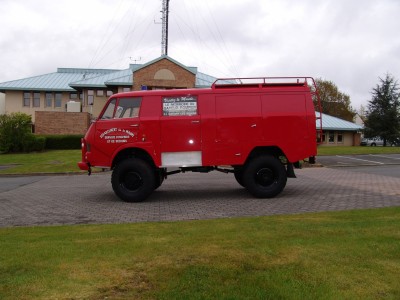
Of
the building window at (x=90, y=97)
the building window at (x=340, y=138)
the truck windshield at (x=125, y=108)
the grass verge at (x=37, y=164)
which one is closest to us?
the truck windshield at (x=125, y=108)

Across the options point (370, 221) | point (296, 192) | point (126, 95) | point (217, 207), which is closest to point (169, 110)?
point (126, 95)

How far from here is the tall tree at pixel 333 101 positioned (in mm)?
78438

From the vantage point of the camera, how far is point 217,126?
10.8 metres

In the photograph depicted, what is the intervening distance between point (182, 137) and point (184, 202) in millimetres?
1589

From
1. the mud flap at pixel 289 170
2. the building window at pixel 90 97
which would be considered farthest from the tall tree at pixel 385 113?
the mud flap at pixel 289 170

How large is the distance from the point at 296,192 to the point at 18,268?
864 cm

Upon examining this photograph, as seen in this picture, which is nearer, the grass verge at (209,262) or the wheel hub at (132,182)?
the grass verge at (209,262)

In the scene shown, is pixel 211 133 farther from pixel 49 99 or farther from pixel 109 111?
pixel 49 99

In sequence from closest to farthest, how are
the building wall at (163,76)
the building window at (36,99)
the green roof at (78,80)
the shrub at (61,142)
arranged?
the shrub at (61,142)
the building wall at (163,76)
the green roof at (78,80)
the building window at (36,99)

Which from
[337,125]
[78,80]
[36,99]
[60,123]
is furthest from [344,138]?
[36,99]

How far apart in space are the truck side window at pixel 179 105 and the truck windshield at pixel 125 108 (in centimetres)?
73

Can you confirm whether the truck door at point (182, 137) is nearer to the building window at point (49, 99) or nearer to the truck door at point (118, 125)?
the truck door at point (118, 125)

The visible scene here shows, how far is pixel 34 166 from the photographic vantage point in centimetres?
2303

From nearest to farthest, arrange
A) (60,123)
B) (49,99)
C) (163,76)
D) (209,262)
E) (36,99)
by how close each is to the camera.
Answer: (209,262)
(163,76)
(60,123)
(36,99)
(49,99)
